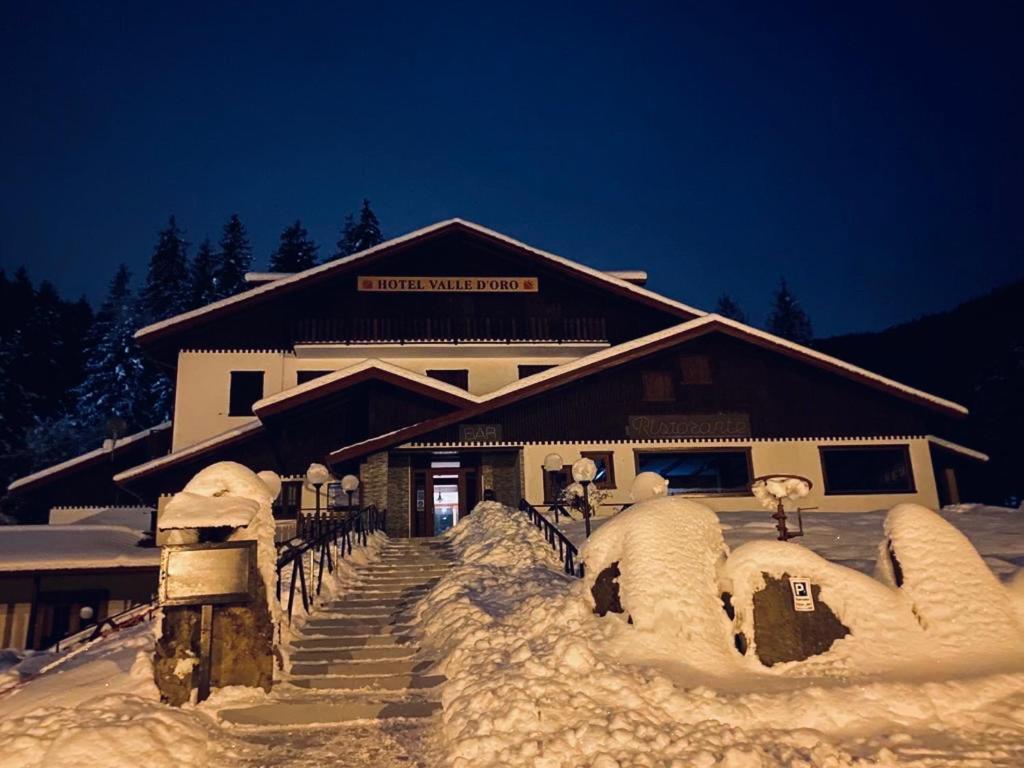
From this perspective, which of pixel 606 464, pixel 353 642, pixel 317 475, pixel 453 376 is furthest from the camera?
pixel 453 376

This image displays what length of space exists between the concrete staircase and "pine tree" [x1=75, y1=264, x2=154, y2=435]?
41256 millimetres

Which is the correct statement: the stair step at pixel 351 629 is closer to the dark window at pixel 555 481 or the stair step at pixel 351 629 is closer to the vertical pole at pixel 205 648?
the vertical pole at pixel 205 648

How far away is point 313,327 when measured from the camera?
26.2m

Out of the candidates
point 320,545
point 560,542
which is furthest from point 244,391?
point 560,542

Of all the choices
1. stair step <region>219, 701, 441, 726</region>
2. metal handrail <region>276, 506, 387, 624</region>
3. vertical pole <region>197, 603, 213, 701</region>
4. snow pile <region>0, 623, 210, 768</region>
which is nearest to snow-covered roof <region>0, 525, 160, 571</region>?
metal handrail <region>276, 506, 387, 624</region>

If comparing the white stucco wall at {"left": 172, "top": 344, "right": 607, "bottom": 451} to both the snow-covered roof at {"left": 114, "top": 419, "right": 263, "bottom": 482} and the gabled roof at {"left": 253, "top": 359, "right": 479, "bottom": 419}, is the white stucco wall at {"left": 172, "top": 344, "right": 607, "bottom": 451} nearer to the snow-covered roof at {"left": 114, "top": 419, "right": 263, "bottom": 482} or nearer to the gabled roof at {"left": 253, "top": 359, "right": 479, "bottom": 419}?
the snow-covered roof at {"left": 114, "top": 419, "right": 263, "bottom": 482}

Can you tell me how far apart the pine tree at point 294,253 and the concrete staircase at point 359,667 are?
42314 mm

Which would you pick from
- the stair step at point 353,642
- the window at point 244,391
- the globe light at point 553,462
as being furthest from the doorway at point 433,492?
the stair step at point 353,642

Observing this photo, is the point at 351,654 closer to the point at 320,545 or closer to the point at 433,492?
the point at 320,545

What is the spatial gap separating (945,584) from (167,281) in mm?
56143

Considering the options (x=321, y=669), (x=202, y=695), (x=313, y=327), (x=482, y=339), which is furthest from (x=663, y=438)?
(x=202, y=695)

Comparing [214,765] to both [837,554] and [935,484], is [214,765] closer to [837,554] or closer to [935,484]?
[837,554]

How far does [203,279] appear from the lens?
5206 cm

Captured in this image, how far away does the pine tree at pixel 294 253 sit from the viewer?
51281 mm
